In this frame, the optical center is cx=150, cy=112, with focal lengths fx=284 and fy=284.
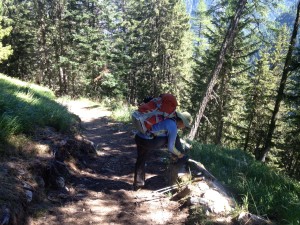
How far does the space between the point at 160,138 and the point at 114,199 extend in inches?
53.2

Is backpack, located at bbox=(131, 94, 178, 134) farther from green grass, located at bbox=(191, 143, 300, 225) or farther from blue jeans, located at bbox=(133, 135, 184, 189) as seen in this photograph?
green grass, located at bbox=(191, 143, 300, 225)

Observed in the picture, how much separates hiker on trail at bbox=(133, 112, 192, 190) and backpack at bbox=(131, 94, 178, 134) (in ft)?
0.45

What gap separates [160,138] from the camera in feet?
16.7

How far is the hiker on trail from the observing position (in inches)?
195

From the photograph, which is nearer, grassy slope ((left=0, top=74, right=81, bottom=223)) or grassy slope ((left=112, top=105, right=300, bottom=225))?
grassy slope ((left=0, top=74, right=81, bottom=223))

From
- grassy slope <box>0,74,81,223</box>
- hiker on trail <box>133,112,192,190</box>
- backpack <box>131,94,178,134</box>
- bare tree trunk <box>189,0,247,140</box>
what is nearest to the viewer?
grassy slope <box>0,74,81,223</box>

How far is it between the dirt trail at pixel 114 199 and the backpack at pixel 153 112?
1.26 m

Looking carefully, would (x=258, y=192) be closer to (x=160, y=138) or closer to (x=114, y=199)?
(x=160, y=138)

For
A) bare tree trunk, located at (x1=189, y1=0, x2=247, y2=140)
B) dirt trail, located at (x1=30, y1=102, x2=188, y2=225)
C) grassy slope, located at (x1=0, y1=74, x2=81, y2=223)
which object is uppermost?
bare tree trunk, located at (x1=189, y1=0, x2=247, y2=140)

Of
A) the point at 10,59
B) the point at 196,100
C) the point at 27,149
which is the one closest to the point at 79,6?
the point at 10,59

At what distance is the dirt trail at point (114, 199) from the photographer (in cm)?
429

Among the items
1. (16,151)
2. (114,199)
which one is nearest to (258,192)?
(114,199)

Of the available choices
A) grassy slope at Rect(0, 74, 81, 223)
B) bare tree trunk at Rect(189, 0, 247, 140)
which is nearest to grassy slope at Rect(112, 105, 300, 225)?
grassy slope at Rect(0, 74, 81, 223)

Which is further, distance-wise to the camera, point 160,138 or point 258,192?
point 160,138
